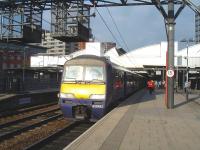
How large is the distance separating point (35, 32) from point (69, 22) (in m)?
3.06

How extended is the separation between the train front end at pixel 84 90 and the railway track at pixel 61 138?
0.62 m

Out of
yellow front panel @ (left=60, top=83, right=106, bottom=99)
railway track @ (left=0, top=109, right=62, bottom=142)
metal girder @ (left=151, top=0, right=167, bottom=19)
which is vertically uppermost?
metal girder @ (left=151, top=0, right=167, bottom=19)

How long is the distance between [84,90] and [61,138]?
378 centimetres

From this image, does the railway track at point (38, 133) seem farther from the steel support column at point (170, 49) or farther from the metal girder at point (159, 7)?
the metal girder at point (159, 7)

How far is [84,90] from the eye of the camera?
17.4 meters

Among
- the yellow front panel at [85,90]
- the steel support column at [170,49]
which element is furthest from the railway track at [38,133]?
the steel support column at [170,49]

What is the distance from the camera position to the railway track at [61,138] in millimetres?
12172

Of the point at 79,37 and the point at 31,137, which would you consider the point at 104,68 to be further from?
the point at 79,37

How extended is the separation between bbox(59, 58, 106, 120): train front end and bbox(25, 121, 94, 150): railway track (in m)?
0.62

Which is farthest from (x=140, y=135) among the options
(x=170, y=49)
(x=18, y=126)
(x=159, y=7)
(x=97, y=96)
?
(x=159, y=7)

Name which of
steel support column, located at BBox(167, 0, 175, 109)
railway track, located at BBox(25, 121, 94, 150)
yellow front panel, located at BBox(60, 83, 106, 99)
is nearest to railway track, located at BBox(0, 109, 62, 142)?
railway track, located at BBox(25, 121, 94, 150)

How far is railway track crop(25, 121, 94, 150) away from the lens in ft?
39.9

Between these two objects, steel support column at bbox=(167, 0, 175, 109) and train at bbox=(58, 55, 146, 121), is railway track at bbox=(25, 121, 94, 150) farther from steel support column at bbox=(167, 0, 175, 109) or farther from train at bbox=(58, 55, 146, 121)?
steel support column at bbox=(167, 0, 175, 109)

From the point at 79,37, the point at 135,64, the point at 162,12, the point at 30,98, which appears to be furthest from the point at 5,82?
the point at 135,64
